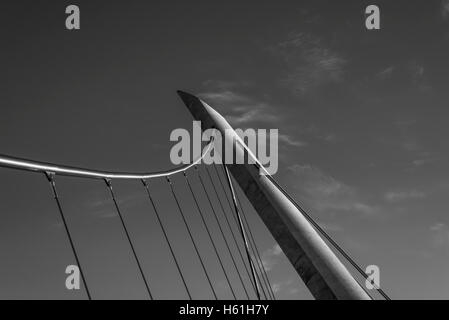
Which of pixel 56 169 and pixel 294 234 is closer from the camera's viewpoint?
pixel 56 169

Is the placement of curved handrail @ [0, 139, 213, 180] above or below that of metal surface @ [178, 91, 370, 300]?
above

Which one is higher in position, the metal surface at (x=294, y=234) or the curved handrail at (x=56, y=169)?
the curved handrail at (x=56, y=169)

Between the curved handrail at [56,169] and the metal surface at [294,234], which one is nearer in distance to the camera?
the curved handrail at [56,169]

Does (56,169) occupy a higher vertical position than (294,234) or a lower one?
higher

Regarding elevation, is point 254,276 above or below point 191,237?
below

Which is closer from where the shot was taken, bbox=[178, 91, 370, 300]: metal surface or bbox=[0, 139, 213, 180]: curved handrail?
bbox=[0, 139, 213, 180]: curved handrail
